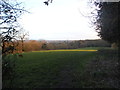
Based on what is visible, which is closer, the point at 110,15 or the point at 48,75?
the point at 48,75

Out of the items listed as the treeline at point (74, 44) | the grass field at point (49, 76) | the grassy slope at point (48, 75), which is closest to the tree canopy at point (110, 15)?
the grass field at point (49, 76)

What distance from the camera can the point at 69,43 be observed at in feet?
101

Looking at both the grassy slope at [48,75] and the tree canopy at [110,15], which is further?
the tree canopy at [110,15]

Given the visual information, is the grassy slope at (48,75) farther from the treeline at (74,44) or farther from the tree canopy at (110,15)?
the treeline at (74,44)

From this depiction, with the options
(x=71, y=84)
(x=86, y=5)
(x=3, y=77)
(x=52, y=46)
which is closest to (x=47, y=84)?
(x=71, y=84)

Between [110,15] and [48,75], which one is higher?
[110,15]

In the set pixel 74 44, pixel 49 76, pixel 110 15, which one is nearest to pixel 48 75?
pixel 49 76

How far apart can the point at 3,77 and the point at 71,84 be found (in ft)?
9.21

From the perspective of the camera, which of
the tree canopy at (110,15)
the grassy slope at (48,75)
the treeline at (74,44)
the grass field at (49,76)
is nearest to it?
the grass field at (49,76)

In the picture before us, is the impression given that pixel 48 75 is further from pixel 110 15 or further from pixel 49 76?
pixel 110 15

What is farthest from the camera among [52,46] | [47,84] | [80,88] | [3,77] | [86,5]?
[52,46]

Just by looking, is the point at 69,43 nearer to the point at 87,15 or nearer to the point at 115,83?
the point at 87,15

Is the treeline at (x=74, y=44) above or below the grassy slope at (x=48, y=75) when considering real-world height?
above

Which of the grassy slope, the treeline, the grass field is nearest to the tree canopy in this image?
the grass field
